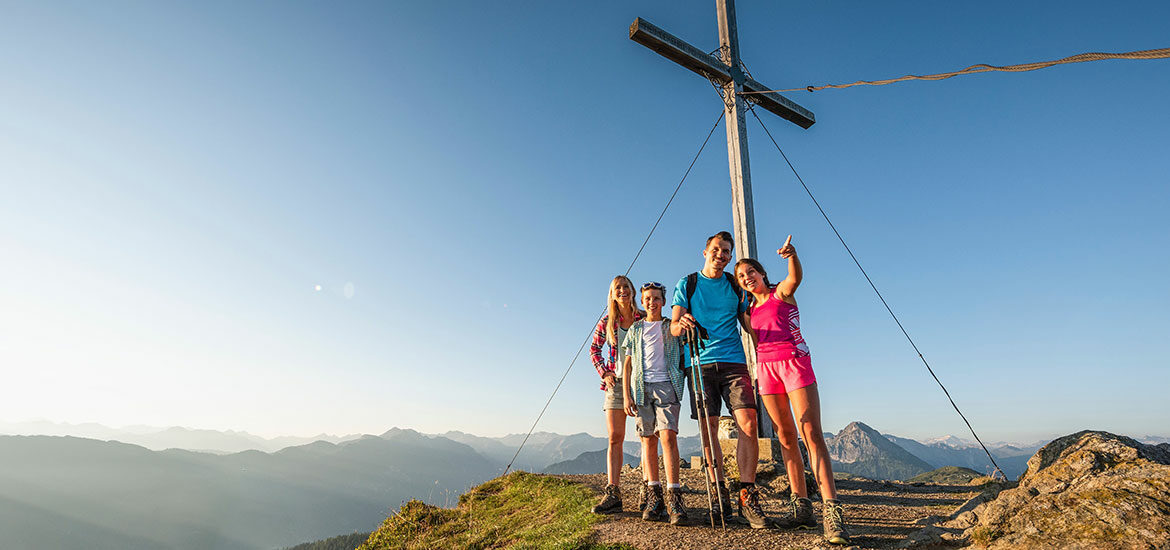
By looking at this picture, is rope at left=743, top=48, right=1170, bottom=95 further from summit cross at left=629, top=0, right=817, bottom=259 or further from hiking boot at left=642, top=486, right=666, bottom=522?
hiking boot at left=642, top=486, right=666, bottom=522

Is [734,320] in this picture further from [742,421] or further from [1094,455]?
[1094,455]

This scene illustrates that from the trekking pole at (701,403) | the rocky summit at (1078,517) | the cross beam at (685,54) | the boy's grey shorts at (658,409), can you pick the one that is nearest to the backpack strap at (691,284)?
the trekking pole at (701,403)

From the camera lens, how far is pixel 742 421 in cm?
508

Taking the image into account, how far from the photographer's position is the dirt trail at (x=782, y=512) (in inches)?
178

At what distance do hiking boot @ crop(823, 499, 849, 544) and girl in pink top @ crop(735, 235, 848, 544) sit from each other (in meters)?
0.13

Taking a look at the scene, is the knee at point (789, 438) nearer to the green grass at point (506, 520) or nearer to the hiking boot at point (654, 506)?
the hiking boot at point (654, 506)

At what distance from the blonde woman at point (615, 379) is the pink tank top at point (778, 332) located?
4.66ft

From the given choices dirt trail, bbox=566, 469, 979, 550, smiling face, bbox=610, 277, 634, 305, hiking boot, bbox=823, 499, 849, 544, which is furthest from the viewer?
smiling face, bbox=610, 277, 634, 305

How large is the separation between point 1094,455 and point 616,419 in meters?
4.45

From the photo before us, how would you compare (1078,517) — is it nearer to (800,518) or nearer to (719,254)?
(800,518)

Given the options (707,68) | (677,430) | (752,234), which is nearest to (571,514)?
(677,430)

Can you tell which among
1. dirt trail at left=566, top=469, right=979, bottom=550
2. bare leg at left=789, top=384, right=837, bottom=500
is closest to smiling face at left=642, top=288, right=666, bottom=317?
bare leg at left=789, top=384, right=837, bottom=500

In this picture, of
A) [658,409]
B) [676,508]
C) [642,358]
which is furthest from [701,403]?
[676,508]

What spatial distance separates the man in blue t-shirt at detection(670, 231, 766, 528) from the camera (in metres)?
5.07
